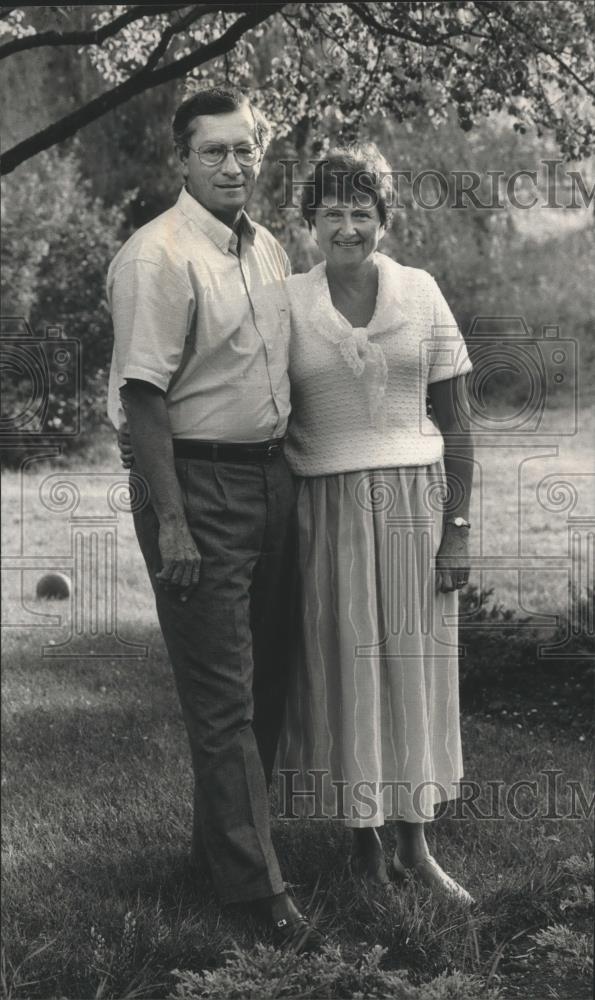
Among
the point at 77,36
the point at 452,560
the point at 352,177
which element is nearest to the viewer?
the point at 352,177

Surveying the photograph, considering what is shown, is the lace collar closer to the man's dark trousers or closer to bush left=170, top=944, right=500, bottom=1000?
the man's dark trousers

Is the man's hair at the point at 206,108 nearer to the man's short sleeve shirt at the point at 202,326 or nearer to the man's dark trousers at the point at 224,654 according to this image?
the man's short sleeve shirt at the point at 202,326

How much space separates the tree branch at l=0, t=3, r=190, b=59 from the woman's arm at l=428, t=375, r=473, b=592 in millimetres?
1704

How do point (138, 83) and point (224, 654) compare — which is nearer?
point (224, 654)

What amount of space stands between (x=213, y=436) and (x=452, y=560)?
0.76 meters

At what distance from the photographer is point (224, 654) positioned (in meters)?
3.07

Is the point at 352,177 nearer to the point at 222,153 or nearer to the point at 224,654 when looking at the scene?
the point at 222,153

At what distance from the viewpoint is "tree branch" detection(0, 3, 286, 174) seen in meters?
4.24

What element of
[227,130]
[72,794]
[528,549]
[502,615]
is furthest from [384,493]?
[528,549]

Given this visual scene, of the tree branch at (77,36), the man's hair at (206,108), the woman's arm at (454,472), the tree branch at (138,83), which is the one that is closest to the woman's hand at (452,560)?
the woman's arm at (454,472)

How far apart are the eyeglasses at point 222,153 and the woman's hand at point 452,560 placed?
1086 mm

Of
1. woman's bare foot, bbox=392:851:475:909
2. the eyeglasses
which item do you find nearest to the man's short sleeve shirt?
the eyeglasses

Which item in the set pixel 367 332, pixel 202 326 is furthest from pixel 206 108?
pixel 367 332

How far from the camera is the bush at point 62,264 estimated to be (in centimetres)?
1227
